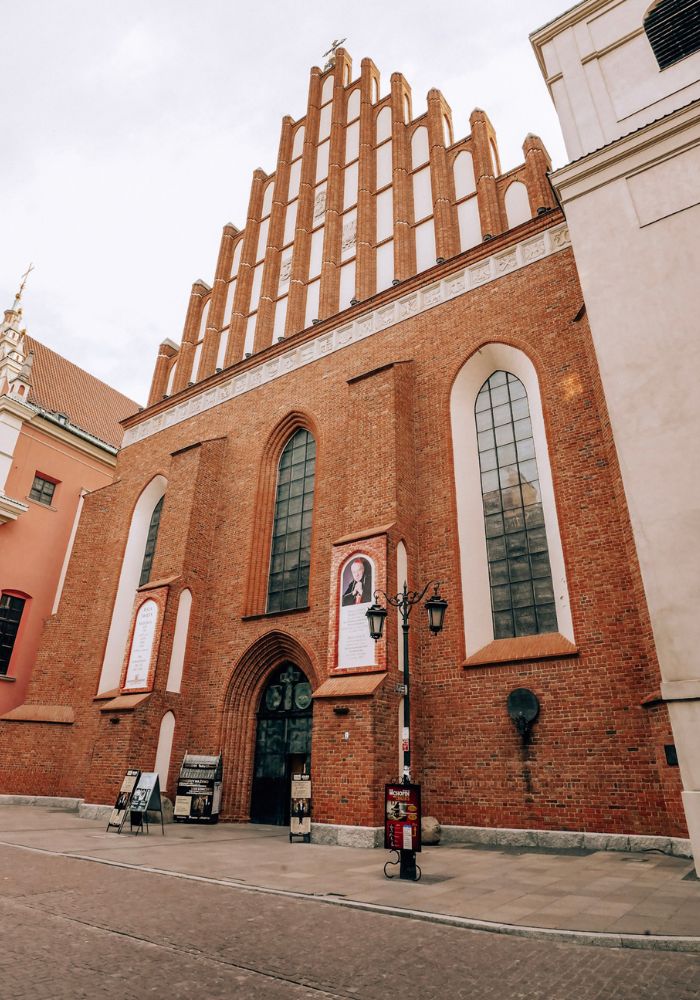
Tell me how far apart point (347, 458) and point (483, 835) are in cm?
765

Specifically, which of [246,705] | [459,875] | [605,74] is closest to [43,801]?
[246,705]

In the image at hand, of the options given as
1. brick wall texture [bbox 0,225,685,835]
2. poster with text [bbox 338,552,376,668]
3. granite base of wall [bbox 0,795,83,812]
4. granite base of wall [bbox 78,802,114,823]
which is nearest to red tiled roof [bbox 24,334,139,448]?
brick wall texture [bbox 0,225,685,835]

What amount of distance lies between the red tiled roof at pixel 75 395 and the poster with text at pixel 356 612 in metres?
17.1

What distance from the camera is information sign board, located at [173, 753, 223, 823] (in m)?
11.8

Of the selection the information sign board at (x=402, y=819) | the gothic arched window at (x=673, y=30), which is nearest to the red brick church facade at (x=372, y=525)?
the information sign board at (x=402, y=819)

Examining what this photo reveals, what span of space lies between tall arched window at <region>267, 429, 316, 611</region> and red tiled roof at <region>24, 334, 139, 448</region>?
488 inches

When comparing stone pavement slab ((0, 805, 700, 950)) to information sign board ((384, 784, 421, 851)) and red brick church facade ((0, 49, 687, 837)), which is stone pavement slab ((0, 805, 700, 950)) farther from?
red brick church facade ((0, 49, 687, 837))

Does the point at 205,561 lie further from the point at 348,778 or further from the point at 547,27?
the point at 547,27

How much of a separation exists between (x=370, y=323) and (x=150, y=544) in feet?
30.0

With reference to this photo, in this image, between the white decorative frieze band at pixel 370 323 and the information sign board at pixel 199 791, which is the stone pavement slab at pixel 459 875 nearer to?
the information sign board at pixel 199 791

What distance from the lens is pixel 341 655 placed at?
1047 cm

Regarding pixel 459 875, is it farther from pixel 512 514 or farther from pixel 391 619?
pixel 512 514

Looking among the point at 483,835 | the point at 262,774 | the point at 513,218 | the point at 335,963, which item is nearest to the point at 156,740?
the point at 262,774

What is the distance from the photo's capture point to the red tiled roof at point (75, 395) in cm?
2414
